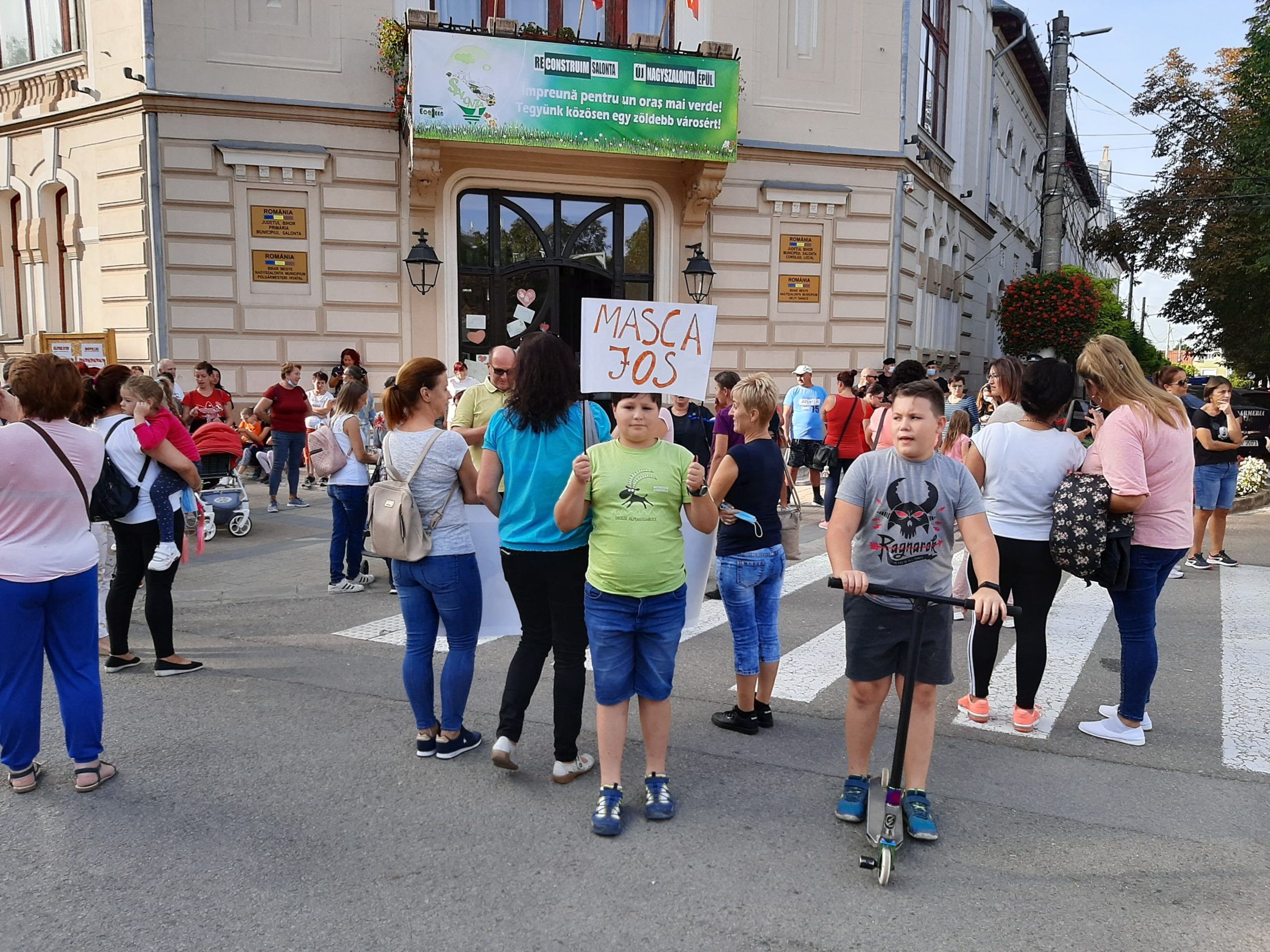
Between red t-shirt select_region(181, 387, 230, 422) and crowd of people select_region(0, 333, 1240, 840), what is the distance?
20.4 ft

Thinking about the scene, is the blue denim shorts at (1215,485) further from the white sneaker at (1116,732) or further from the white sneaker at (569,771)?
the white sneaker at (569,771)

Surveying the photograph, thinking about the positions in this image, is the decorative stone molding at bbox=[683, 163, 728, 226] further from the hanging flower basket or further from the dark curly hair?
the dark curly hair

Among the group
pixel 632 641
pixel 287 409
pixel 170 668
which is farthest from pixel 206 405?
pixel 632 641

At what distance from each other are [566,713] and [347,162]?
13102mm

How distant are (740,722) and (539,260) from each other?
1257 centimetres

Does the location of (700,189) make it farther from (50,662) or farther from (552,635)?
(50,662)

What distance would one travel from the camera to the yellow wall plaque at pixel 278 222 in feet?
48.2

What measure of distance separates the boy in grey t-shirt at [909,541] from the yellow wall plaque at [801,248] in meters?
13.5

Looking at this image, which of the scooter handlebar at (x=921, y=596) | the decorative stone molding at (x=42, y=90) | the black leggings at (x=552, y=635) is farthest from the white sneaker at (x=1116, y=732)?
the decorative stone molding at (x=42, y=90)

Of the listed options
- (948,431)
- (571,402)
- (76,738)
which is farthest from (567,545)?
(948,431)

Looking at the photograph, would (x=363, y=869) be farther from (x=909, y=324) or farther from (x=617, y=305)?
(x=909, y=324)

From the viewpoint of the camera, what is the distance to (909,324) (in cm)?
1842

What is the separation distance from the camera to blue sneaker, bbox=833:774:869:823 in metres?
3.82

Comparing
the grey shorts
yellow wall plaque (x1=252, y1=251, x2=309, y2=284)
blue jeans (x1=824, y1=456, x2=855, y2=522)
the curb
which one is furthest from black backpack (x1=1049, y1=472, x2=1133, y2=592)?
yellow wall plaque (x1=252, y1=251, x2=309, y2=284)
